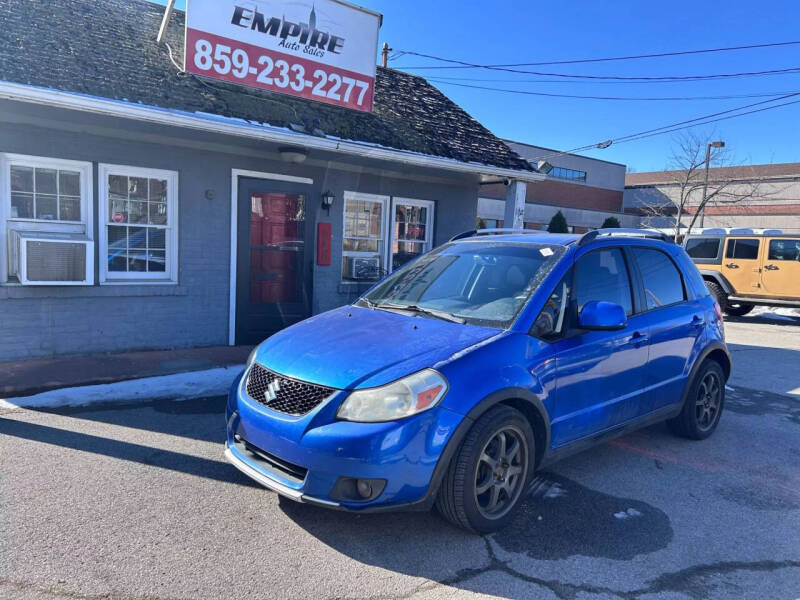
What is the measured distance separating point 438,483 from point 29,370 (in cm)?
539

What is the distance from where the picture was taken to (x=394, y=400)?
9.51 feet

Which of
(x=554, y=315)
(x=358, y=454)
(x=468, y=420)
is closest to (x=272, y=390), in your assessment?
(x=358, y=454)

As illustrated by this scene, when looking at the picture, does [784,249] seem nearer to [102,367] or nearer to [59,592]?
[102,367]

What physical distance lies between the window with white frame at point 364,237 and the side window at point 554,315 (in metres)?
→ 5.87

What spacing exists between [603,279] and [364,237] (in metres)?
5.88

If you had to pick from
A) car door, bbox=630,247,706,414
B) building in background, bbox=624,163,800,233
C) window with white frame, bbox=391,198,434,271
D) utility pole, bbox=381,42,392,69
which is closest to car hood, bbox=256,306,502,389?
car door, bbox=630,247,706,414

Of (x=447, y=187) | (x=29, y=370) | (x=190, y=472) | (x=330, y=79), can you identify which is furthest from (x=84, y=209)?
(x=447, y=187)

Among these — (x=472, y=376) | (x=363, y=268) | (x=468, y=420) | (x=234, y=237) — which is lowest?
(x=468, y=420)

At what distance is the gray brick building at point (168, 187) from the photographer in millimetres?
6410

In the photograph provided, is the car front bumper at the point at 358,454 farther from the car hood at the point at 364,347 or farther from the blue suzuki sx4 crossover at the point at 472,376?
the car hood at the point at 364,347

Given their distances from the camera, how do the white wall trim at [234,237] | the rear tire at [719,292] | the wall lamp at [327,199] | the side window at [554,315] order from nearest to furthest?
1. the side window at [554,315]
2. the white wall trim at [234,237]
3. the wall lamp at [327,199]
4. the rear tire at [719,292]

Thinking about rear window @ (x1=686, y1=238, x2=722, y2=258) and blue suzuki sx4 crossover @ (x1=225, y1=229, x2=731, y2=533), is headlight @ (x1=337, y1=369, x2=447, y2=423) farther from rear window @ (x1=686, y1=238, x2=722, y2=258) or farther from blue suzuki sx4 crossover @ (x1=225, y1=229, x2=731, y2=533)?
rear window @ (x1=686, y1=238, x2=722, y2=258)

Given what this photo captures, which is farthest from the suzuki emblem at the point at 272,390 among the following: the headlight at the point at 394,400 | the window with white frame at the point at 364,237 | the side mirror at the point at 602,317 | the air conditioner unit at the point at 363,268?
the air conditioner unit at the point at 363,268

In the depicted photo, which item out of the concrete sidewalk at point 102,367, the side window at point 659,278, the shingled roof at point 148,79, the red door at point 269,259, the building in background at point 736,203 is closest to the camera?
the side window at point 659,278
